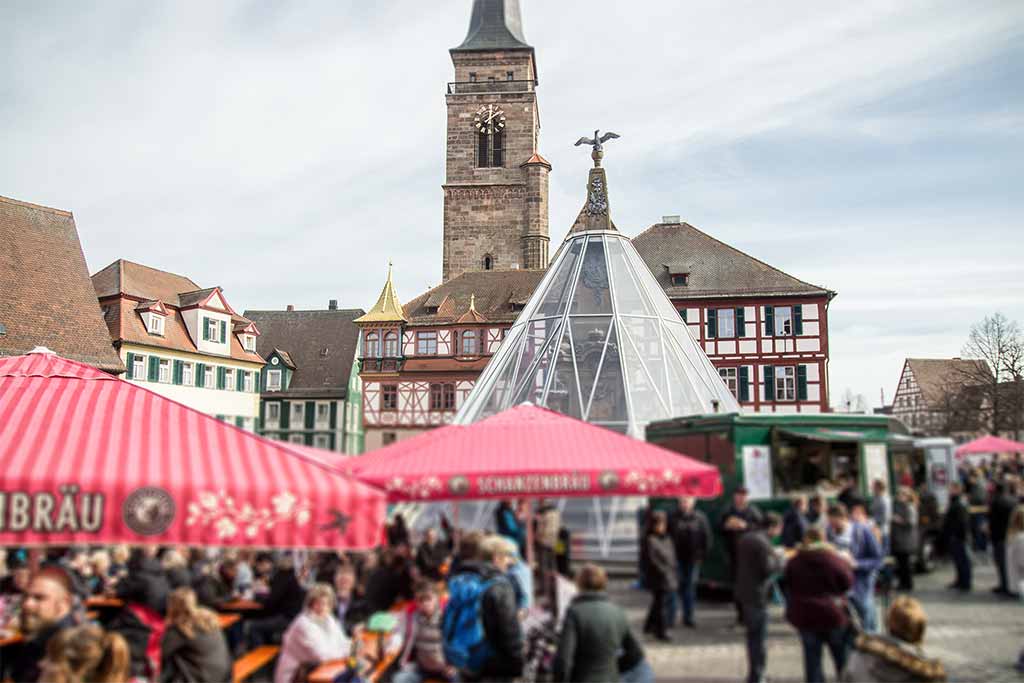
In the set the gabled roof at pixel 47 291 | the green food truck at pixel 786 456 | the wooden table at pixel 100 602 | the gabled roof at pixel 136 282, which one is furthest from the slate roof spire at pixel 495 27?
the wooden table at pixel 100 602

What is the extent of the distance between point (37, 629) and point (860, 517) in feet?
20.8

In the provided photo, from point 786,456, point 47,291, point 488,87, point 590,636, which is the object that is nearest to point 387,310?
point 47,291

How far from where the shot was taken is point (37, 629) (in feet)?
17.5

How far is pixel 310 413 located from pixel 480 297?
406 inches

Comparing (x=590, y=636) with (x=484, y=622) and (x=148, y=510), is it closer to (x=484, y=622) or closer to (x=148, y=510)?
(x=484, y=622)

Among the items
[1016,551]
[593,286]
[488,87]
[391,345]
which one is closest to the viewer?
[1016,551]

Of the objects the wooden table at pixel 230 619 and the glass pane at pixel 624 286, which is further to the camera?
the glass pane at pixel 624 286

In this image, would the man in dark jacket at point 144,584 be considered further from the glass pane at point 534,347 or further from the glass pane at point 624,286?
the glass pane at point 624,286

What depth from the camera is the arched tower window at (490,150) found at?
53062 mm

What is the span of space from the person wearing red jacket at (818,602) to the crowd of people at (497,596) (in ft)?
0.04

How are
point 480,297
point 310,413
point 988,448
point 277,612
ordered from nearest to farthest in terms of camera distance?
1. point 277,612
2. point 988,448
3. point 480,297
4. point 310,413

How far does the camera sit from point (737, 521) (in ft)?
26.9

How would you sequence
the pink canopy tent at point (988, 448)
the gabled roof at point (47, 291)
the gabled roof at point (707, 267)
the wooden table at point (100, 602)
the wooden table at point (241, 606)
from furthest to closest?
1. the gabled roof at point (707, 267)
2. the gabled roof at point (47, 291)
3. the pink canopy tent at point (988, 448)
4. the wooden table at point (100, 602)
5. the wooden table at point (241, 606)

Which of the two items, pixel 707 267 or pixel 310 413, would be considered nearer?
pixel 707 267
